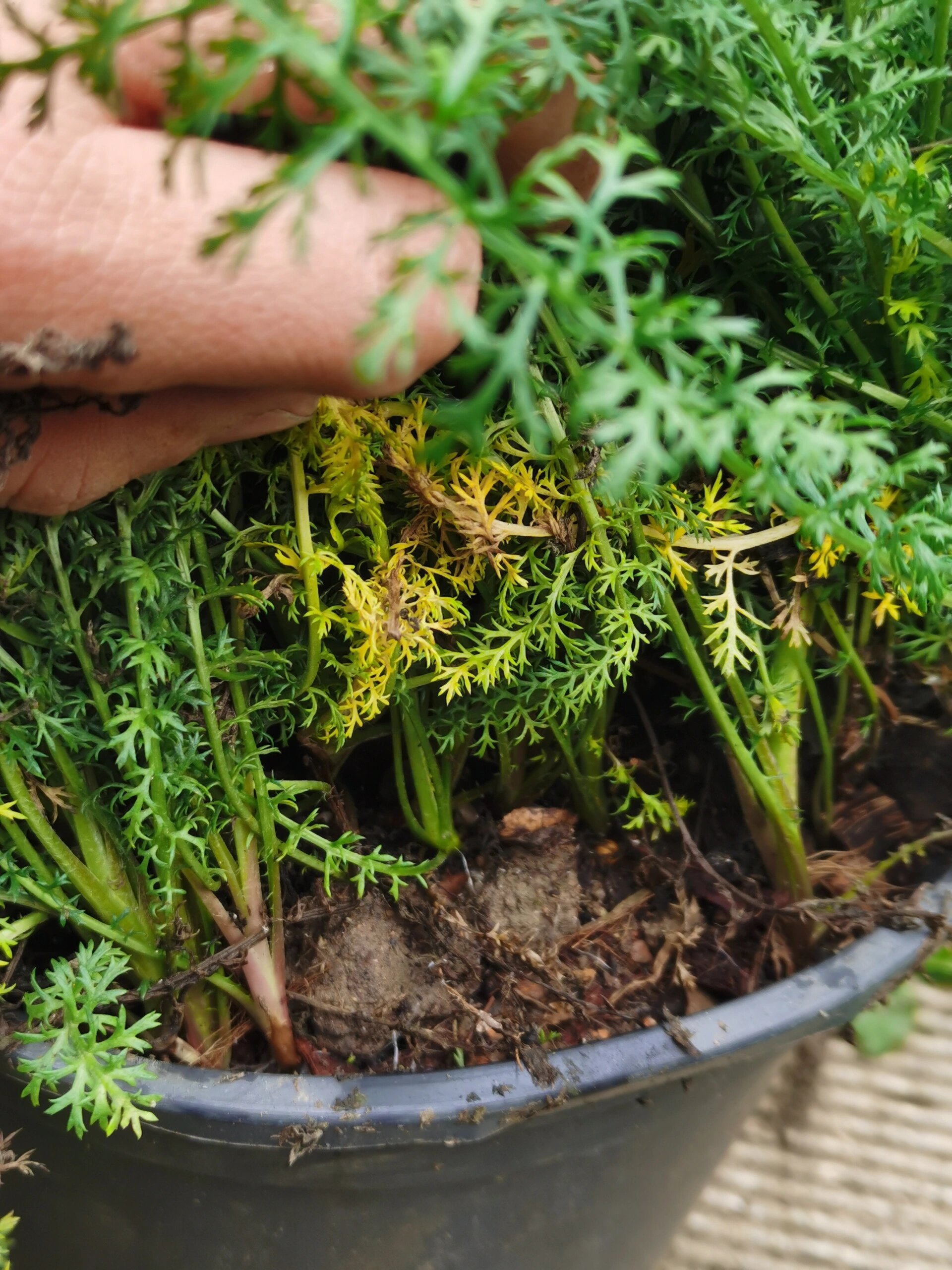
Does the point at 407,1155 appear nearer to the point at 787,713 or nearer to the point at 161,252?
the point at 787,713

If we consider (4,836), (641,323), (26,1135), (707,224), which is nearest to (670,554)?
(707,224)

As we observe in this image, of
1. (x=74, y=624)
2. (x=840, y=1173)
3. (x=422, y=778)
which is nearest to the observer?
(x=74, y=624)

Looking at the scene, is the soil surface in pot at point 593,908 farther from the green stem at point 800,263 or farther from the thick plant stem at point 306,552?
the green stem at point 800,263

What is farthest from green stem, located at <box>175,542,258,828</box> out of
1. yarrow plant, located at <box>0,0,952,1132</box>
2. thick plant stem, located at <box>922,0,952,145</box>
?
thick plant stem, located at <box>922,0,952,145</box>

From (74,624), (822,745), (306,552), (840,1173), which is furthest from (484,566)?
(840,1173)

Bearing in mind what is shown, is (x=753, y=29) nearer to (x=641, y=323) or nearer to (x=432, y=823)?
(x=641, y=323)

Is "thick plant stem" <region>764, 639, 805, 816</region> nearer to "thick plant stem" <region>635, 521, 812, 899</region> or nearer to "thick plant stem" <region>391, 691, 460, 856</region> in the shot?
"thick plant stem" <region>635, 521, 812, 899</region>
